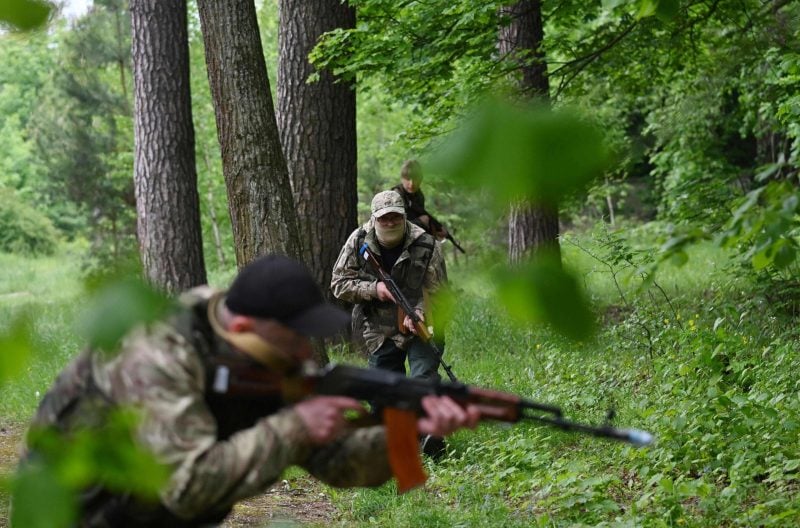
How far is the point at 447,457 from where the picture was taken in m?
7.95

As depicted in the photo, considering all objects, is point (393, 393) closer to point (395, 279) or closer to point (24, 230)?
point (395, 279)

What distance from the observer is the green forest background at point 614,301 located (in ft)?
5.31

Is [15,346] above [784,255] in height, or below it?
above

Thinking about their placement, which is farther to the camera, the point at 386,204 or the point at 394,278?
the point at 394,278

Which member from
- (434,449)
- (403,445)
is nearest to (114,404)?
(403,445)

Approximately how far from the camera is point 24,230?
33156 mm

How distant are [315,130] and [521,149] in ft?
33.1

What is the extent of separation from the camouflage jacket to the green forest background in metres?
1.06

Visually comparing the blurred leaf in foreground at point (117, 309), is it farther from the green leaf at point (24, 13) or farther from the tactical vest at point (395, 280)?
the tactical vest at point (395, 280)

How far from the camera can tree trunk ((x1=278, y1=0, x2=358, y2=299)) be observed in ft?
36.4

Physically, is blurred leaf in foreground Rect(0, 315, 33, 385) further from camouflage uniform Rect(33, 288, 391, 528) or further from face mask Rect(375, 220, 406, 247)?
face mask Rect(375, 220, 406, 247)

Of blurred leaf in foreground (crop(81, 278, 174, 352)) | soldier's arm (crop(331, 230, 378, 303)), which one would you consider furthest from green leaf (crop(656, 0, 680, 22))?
soldier's arm (crop(331, 230, 378, 303))

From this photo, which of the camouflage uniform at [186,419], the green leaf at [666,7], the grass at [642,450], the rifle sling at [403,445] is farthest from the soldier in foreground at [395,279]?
the camouflage uniform at [186,419]

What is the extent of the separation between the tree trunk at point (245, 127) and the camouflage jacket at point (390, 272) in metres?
0.66
